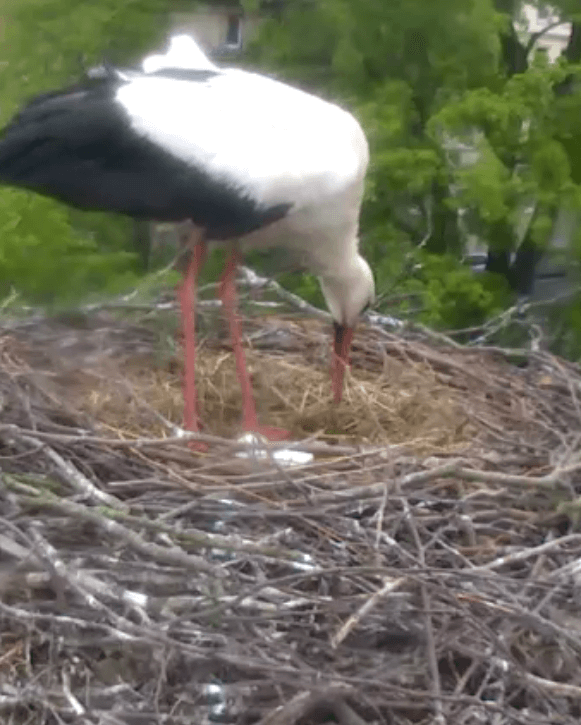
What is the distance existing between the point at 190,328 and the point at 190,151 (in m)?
0.48

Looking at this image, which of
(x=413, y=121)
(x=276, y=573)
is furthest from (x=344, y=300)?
(x=413, y=121)

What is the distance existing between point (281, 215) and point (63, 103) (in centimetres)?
49

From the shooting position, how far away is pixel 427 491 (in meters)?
2.73

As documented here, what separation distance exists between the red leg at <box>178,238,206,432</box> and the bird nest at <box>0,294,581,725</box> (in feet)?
0.36

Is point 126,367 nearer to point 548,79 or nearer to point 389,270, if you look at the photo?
point 389,270

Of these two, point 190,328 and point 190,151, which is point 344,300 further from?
point 190,151

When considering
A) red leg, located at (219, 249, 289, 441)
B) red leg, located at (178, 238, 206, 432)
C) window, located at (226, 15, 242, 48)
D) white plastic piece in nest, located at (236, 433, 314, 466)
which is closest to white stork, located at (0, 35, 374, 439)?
red leg, located at (178, 238, 206, 432)

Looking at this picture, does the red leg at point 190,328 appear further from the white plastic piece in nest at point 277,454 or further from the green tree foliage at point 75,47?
the green tree foliage at point 75,47

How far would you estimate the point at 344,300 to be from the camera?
3.70m

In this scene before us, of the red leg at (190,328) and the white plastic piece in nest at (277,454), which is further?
the red leg at (190,328)

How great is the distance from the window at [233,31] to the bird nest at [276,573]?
3.10 metres

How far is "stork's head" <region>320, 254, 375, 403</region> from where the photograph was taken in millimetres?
3637

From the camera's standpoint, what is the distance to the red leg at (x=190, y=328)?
10.8 feet

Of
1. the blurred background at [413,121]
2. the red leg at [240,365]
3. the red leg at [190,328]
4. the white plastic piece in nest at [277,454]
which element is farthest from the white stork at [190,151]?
the blurred background at [413,121]
